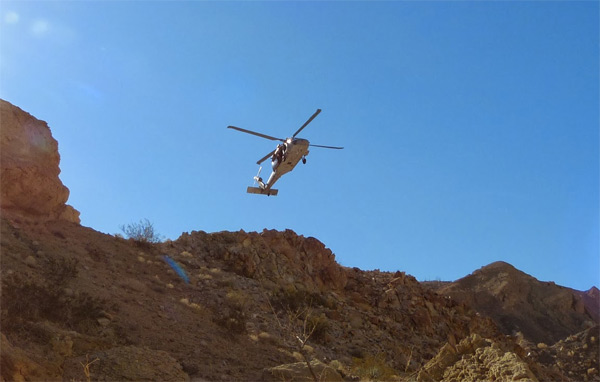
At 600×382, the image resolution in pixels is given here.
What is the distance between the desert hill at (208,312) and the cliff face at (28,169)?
60 millimetres

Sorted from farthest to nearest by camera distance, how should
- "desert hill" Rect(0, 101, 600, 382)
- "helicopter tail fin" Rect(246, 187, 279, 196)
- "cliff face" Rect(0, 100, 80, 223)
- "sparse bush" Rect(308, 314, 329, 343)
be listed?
"helicopter tail fin" Rect(246, 187, 279, 196), "cliff face" Rect(0, 100, 80, 223), "sparse bush" Rect(308, 314, 329, 343), "desert hill" Rect(0, 101, 600, 382)

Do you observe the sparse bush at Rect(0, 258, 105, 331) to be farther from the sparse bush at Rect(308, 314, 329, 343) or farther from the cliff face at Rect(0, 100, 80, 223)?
the sparse bush at Rect(308, 314, 329, 343)

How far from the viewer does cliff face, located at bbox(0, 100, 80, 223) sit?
24.7 m

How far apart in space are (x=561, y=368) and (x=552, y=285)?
30998mm

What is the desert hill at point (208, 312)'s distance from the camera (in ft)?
44.6

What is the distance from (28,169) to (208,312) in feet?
33.3

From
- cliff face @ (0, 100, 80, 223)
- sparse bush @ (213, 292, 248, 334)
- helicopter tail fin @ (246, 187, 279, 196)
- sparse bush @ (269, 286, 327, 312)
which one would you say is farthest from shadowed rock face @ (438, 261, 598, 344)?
cliff face @ (0, 100, 80, 223)

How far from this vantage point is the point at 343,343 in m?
23.7

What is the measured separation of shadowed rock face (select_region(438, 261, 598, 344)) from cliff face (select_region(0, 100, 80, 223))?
119ft

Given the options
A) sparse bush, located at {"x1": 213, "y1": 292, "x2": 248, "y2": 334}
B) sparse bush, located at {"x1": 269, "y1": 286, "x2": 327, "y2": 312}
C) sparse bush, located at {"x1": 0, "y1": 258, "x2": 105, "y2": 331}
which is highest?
sparse bush, located at {"x1": 269, "y1": 286, "x2": 327, "y2": 312}

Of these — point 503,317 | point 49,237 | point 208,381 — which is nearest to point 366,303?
point 49,237

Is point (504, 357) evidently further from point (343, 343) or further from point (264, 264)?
point (264, 264)

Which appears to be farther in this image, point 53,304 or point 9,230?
point 9,230

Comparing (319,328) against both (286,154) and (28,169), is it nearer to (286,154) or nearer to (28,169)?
(286,154)
